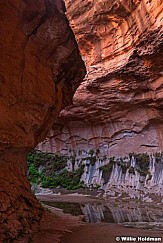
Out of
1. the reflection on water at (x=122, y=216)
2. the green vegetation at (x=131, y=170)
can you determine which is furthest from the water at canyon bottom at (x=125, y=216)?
the green vegetation at (x=131, y=170)

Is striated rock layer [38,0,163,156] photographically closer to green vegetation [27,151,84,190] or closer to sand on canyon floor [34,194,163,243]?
green vegetation [27,151,84,190]

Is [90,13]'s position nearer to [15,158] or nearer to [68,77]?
[68,77]

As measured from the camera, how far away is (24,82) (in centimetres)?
609

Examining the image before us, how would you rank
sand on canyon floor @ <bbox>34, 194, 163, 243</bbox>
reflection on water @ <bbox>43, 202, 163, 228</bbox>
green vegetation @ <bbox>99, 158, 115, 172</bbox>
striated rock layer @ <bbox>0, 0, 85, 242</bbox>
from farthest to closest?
green vegetation @ <bbox>99, 158, 115, 172</bbox> < reflection on water @ <bbox>43, 202, 163, 228</bbox> < sand on canyon floor @ <bbox>34, 194, 163, 243</bbox> < striated rock layer @ <bbox>0, 0, 85, 242</bbox>

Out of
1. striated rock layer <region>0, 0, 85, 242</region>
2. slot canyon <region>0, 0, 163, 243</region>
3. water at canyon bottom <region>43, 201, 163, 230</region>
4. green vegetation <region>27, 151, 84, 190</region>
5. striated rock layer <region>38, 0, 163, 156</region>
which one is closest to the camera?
striated rock layer <region>0, 0, 85, 242</region>

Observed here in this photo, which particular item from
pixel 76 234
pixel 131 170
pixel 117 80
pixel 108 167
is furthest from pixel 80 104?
pixel 76 234

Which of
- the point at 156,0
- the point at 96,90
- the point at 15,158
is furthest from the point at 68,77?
the point at 96,90

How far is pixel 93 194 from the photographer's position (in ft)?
66.3

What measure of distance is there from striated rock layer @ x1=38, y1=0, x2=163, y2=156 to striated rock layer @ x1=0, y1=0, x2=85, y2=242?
25.3 ft

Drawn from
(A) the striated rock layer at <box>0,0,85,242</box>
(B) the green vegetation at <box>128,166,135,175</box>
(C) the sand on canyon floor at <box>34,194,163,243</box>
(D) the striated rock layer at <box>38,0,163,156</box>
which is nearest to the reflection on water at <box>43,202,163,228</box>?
(C) the sand on canyon floor at <box>34,194,163,243</box>

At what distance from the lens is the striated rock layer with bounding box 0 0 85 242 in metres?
5.50

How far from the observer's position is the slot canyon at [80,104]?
5844 millimetres

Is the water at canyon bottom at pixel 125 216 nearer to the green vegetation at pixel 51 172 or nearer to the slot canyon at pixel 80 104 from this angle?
the slot canyon at pixel 80 104

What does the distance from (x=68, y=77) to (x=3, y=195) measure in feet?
13.9
